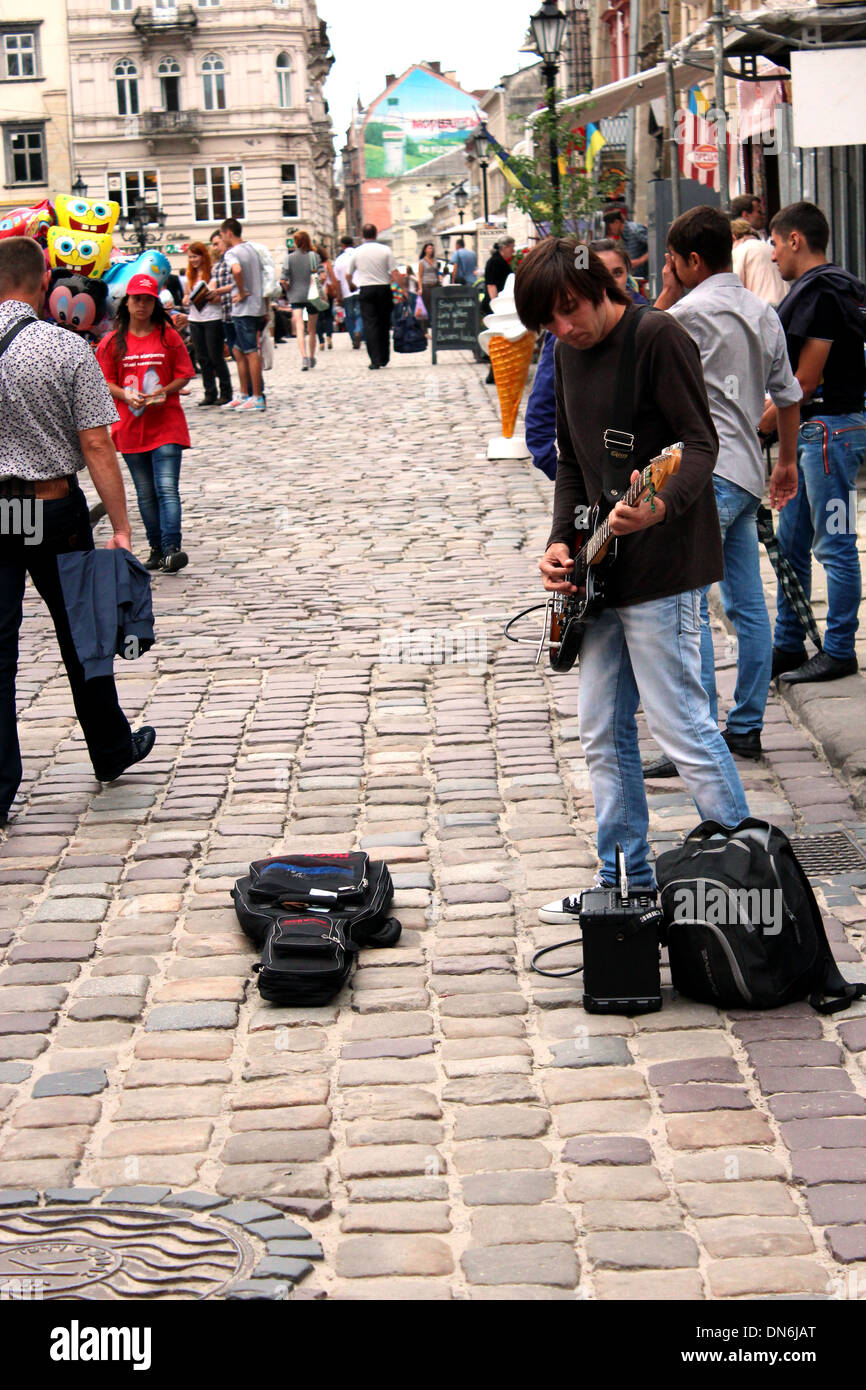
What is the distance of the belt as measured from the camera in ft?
20.6

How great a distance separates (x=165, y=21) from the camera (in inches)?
2884

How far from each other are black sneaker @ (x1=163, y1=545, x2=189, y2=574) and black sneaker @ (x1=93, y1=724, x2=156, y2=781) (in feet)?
14.1

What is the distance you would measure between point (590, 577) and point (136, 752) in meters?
2.85

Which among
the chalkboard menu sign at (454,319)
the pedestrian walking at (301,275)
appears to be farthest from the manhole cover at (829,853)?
the chalkboard menu sign at (454,319)

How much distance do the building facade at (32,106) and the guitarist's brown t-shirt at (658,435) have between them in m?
67.9

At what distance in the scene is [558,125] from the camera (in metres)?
18.9

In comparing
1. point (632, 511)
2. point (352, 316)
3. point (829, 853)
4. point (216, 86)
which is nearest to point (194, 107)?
point (216, 86)

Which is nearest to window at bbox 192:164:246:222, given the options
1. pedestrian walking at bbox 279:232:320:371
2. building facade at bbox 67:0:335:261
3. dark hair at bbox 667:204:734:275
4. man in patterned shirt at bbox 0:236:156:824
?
building facade at bbox 67:0:335:261

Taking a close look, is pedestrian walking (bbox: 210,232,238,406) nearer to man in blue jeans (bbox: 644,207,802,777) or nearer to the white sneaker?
man in blue jeans (bbox: 644,207,802,777)

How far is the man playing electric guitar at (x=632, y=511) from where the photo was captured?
4359mm

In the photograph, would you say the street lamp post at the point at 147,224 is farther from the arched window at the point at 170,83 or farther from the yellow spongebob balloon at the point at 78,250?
the yellow spongebob balloon at the point at 78,250

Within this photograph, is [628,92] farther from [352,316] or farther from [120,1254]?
[120,1254]

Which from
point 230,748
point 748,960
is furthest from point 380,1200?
point 230,748

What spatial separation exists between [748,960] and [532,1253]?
1.24 metres
